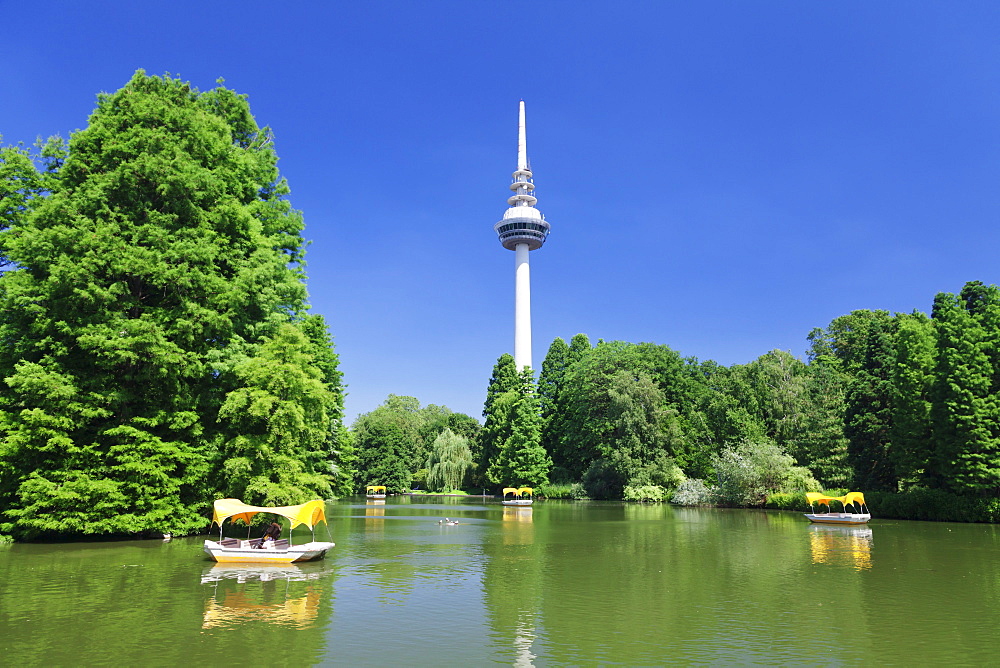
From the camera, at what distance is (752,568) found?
87.7 ft

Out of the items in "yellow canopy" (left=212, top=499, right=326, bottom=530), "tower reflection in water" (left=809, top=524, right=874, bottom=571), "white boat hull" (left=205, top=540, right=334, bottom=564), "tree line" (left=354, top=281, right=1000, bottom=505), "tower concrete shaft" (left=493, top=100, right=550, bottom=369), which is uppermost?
"tower concrete shaft" (left=493, top=100, right=550, bottom=369)

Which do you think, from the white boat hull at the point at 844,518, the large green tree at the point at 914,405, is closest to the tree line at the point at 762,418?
the large green tree at the point at 914,405

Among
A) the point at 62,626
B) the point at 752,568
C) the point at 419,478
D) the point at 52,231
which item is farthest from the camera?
the point at 419,478

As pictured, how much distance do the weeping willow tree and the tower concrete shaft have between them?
23614 millimetres

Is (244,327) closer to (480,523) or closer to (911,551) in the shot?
(480,523)

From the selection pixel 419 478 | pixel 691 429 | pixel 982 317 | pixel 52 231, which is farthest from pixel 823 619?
pixel 419 478

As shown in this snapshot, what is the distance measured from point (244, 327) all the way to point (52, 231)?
34.0 ft

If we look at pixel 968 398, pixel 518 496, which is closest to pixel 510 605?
pixel 968 398

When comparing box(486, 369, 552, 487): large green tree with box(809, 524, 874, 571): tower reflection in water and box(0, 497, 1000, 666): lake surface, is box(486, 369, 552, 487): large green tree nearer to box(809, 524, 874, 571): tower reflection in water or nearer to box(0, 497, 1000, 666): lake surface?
box(809, 524, 874, 571): tower reflection in water

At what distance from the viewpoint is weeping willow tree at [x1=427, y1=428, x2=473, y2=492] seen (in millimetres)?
104250

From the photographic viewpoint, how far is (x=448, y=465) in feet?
341

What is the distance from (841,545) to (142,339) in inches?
1422

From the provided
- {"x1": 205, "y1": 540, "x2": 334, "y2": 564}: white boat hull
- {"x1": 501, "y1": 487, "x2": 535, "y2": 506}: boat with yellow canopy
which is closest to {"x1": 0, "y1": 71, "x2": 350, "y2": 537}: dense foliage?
{"x1": 205, "y1": 540, "x2": 334, "y2": 564}: white boat hull

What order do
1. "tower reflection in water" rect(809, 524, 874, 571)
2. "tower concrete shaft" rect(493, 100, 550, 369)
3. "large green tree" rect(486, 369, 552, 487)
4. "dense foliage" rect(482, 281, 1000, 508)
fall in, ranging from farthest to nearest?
"tower concrete shaft" rect(493, 100, 550, 369)
"large green tree" rect(486, 369, 552, 487)
"dense foliage" rect(482, 281, 1000, 508)
"tower reflection in water" rect(809, 524, 874, 571)
